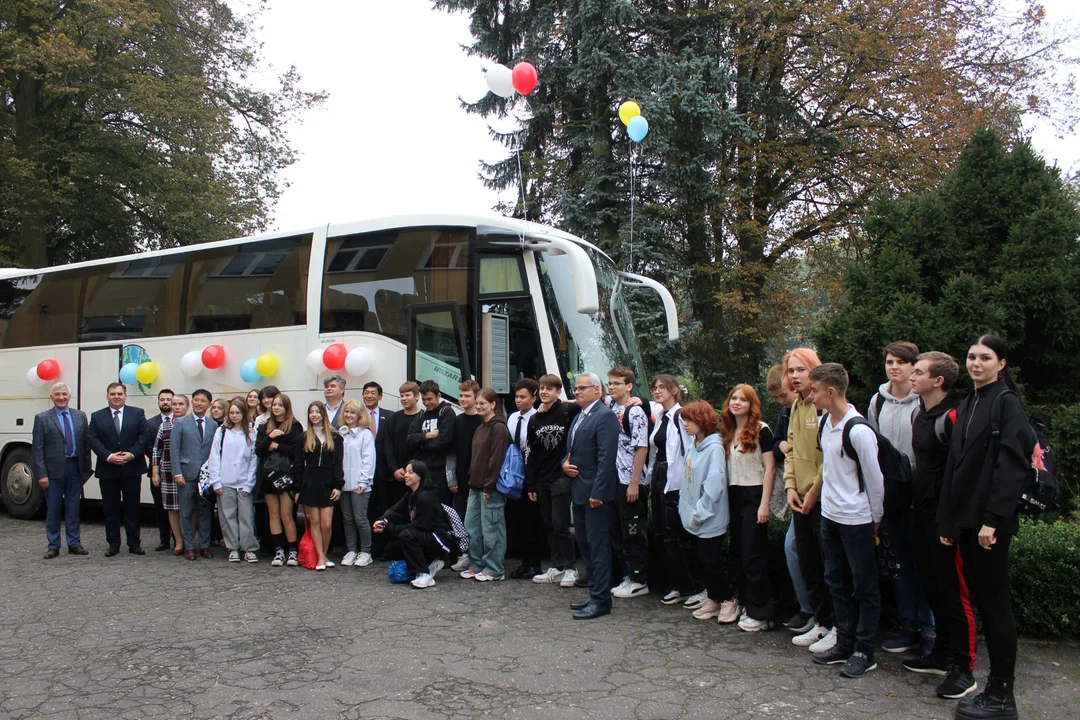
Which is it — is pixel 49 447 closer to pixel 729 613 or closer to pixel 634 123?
pixel 729 613

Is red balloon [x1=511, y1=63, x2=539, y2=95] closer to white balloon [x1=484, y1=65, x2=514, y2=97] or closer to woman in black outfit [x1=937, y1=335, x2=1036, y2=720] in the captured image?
white balloon [x1=484, y1=65, x2=514, y2=97]

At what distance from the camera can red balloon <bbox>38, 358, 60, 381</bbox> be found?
1190 cm

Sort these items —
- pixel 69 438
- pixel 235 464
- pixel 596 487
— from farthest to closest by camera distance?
pixel 69 438 → pixel 235 464 → pixel 596 487

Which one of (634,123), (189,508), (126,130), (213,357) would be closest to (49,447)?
(189,508)

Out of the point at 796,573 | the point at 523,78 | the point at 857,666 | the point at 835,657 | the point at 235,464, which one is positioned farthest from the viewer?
the point at 523,78

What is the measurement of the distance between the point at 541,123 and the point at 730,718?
15971 millimetres

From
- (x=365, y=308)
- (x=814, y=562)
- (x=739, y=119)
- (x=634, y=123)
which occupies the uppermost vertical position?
(x=739, y=119)

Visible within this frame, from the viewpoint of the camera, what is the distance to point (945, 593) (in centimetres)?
498

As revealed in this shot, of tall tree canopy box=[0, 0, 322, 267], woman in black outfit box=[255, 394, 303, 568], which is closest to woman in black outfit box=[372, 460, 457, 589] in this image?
woman in black outfit box=[255, 394, 303, 568]

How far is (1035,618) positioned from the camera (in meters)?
5.61

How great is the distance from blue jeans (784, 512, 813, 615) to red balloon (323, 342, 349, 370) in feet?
17.2

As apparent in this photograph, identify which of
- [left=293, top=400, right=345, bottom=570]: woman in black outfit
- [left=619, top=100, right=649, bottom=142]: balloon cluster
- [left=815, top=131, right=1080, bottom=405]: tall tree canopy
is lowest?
[left=293, top=400, right=345, bottom=570]: woman in black outfit

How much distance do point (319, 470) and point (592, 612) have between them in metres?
3.40

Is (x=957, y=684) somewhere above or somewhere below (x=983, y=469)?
below
